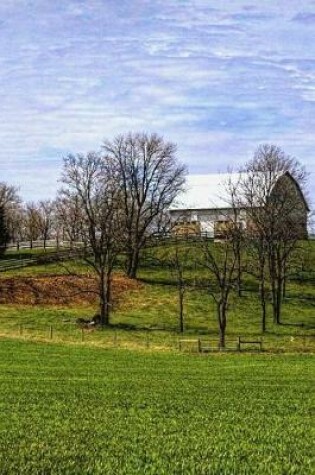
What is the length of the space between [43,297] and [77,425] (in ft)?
159

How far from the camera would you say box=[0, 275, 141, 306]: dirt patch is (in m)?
64.8

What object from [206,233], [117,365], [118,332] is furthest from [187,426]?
[206,233]

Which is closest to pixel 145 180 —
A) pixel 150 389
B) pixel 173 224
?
pixel 173 224

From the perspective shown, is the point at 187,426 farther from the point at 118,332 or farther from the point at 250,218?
the point at 250,218

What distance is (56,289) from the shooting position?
6775 centimetres

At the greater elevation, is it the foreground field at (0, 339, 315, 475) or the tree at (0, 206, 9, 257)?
the tree at (0, 206, 9, 257)

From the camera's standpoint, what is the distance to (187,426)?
17.7 metres

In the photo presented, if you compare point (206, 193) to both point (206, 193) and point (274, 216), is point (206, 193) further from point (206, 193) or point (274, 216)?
point (274, 216)

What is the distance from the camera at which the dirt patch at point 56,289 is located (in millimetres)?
64812

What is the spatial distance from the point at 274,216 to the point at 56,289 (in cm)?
2124

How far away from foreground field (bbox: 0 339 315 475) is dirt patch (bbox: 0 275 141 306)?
2866 centimetres

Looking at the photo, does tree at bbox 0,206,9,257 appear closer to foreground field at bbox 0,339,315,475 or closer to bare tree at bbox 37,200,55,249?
bare tree at bbox 37,200,55,249

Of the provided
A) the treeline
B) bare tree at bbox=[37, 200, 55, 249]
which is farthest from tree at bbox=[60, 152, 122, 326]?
bare tree at bbox=[37, 200, 55, 249]

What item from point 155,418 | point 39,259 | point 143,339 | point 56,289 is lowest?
point 143,339
